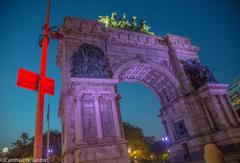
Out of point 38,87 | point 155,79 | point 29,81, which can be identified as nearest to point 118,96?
point 155,79

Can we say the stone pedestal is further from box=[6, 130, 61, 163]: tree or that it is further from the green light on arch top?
box=[6, 130, 61, 163]: tree

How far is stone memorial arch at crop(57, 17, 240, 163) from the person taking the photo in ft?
46.8

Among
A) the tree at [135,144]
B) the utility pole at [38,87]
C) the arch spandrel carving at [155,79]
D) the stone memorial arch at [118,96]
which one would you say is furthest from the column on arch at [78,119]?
the tree at [135,144]

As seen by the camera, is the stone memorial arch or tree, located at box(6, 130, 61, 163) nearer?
the stone memorial arch

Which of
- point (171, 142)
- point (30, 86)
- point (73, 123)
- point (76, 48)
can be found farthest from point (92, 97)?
point (171, 142)

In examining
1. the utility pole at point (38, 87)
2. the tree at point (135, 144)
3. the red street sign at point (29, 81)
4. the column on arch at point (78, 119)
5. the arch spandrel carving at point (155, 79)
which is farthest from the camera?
the tree at point (135, 144)

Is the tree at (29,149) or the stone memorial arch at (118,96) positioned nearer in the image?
the stone memorial arch at (118,96)

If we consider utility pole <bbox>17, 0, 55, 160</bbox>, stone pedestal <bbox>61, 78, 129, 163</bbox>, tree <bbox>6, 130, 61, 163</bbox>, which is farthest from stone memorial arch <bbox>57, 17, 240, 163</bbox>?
tree <bbox>6, 130, 61, 163</bbox>

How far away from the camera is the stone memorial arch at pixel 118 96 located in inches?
562

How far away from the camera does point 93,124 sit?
1466cm

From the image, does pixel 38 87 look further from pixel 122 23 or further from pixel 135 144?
pixel 135 144

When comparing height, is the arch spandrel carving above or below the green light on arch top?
below

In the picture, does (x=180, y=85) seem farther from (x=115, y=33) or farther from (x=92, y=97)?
(x=92, y=97)

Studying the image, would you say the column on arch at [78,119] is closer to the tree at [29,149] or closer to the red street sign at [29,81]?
the red street sign at [29,81]
